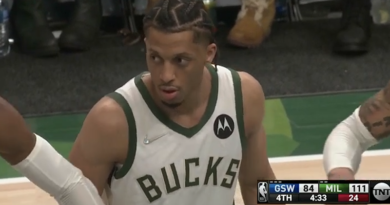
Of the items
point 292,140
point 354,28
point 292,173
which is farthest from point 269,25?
point 292,173

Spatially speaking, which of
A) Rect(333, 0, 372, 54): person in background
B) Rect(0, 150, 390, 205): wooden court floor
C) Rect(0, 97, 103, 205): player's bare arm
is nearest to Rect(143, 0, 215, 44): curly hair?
Rect(0, 97, 103, 205): player's bare arm

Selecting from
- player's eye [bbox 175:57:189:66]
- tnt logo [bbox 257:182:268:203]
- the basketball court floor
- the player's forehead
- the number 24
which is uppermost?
the player's forehead

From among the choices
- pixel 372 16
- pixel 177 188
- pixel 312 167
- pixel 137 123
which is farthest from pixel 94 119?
pixel 372 16

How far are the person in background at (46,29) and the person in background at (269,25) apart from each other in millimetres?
685

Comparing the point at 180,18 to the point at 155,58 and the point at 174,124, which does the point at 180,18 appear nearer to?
the point at 155,58

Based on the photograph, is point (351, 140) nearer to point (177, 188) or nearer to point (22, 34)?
point (177, 188)

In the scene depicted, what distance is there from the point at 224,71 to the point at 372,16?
91.6 inches

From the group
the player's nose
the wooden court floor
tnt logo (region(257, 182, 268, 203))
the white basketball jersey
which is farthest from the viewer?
the wooden court floor

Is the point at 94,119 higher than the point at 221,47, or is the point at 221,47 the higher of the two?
the point at 94,119

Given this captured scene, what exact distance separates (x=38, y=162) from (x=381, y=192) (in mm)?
708

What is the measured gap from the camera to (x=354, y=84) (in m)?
2.85

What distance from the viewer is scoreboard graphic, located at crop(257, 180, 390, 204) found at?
129 centimetres

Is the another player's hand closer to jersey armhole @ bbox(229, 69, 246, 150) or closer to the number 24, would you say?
the number 24

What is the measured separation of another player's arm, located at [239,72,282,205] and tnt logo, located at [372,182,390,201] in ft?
0.78
